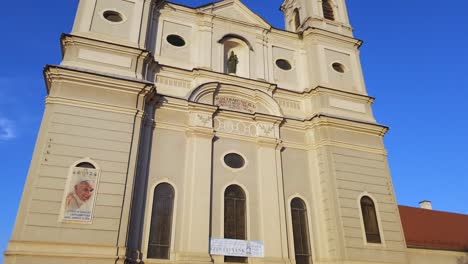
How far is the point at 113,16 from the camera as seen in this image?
15.0 m

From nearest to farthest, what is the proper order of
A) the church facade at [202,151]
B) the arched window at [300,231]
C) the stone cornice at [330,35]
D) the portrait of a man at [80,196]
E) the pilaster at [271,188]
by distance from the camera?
the portrait of a man at [80,196] < the church facade at [202,151] < the pilaster at [271,188] < the arched window at [300,231] < the stone cornice at [330,35]

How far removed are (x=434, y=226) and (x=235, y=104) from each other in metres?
12.3

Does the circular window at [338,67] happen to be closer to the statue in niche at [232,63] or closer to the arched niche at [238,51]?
the arched niche at [238,51]

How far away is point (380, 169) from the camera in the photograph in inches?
607

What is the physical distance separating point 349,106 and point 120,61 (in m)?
→ 9.43

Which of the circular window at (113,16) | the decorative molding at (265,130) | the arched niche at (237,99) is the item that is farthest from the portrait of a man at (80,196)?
the circular window at (113,16)

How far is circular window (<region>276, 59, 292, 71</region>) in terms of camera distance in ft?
56.9

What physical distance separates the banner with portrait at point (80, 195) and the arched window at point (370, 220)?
9.24m

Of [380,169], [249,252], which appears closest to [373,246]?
[380,169]

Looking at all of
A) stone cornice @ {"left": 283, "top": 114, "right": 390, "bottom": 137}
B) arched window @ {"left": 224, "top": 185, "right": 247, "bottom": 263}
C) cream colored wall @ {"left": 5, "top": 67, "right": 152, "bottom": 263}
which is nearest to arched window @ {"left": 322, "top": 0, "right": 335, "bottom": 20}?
stone cornice @ {"left": 283, "top": 114, "right": 390, "bottom": 137}

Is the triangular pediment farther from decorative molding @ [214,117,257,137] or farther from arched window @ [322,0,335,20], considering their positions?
decorative molding @ [214,117,257,137]

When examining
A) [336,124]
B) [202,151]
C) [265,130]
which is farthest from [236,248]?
[336,124]

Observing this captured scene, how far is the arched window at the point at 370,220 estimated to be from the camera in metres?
13.7

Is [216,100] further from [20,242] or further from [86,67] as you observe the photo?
[20,242]
